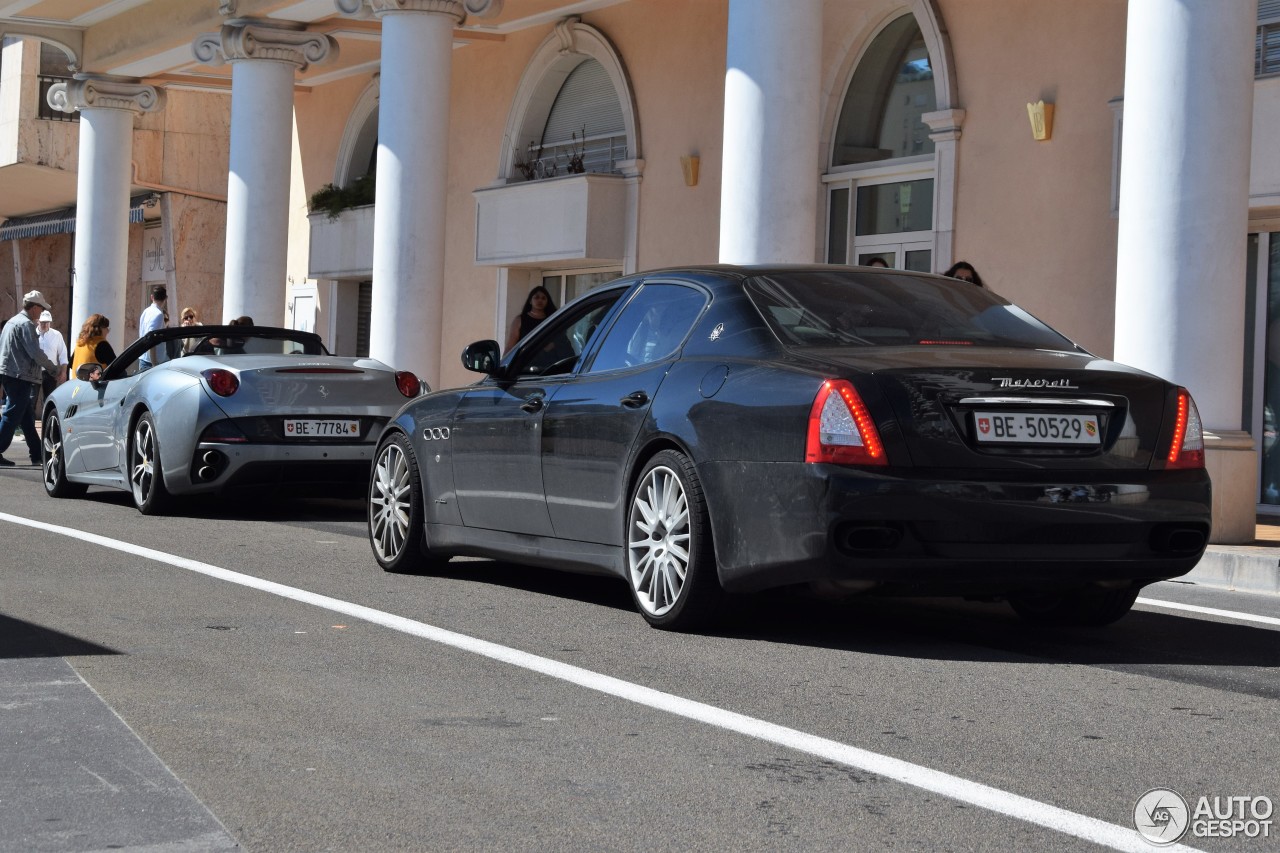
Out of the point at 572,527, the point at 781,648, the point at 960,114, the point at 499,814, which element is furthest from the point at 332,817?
the point at 960,114

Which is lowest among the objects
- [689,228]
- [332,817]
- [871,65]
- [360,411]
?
[332,817]

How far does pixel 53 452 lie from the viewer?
1427 centimetres

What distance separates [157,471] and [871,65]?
8.84 meters

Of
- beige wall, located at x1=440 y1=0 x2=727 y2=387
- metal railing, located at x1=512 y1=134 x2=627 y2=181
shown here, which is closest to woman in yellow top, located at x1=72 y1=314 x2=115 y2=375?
beige wall, located at x1=440 y1=0 x2=727 y2=387

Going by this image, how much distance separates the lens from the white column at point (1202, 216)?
37.0 ft

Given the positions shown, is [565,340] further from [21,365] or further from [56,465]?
[21,365]

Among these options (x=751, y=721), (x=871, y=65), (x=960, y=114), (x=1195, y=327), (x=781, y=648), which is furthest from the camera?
(x=871, y=65)

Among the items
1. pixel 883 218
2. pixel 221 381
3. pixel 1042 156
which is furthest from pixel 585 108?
pixel 221 381

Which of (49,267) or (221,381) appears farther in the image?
(49,267)

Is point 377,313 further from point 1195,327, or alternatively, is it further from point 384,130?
point 1195,327

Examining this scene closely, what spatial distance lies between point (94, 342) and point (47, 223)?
19.3m

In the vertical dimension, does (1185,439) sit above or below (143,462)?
above

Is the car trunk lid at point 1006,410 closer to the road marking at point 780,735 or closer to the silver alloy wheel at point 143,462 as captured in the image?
the road marking at point 780,735

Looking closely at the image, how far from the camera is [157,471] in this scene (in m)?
12.4
